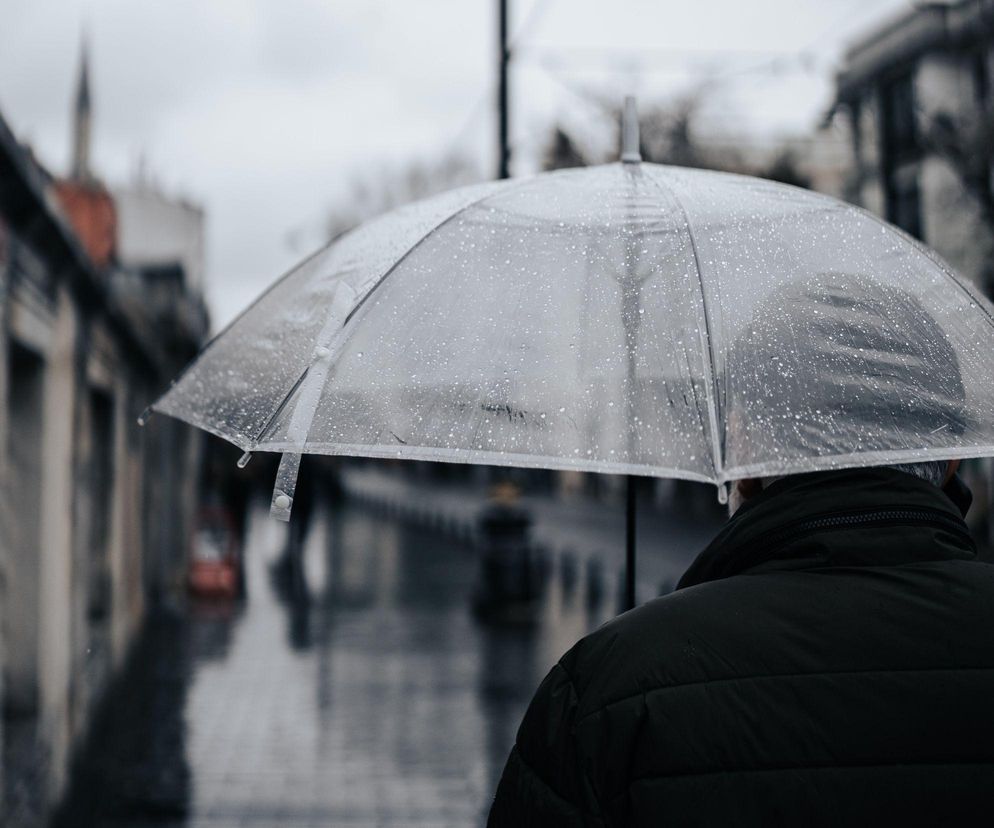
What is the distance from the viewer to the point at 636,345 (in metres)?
2.19

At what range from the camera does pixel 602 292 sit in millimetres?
2252

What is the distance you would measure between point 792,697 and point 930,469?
2.09 feet

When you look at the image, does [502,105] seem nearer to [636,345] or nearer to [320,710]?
[320,710]

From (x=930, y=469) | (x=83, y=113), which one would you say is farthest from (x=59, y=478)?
(x=83, y=113)

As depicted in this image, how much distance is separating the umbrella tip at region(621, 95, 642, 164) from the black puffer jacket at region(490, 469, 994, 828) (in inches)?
45.0

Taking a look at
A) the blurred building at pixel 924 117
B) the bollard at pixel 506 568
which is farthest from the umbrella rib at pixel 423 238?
the blurred building at pixel 924 117

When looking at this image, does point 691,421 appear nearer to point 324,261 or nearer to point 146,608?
point 324,261

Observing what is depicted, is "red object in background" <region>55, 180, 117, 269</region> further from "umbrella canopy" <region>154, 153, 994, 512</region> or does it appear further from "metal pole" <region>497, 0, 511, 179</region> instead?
"umbrella canopy" <region>154, 153, 994, 512</region>

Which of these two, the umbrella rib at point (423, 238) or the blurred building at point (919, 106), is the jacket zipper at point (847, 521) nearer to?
the umbrella rib at point (423, 238)

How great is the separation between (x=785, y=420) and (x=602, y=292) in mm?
439

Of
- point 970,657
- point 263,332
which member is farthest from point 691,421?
point 263,332

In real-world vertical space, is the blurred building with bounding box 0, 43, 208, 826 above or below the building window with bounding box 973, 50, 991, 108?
below

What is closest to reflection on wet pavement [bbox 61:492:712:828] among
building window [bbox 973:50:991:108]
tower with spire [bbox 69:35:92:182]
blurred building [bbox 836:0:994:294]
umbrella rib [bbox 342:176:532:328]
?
umbrella rib [bbox 342:176:532:328]

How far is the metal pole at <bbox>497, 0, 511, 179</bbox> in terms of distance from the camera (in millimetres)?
10117
